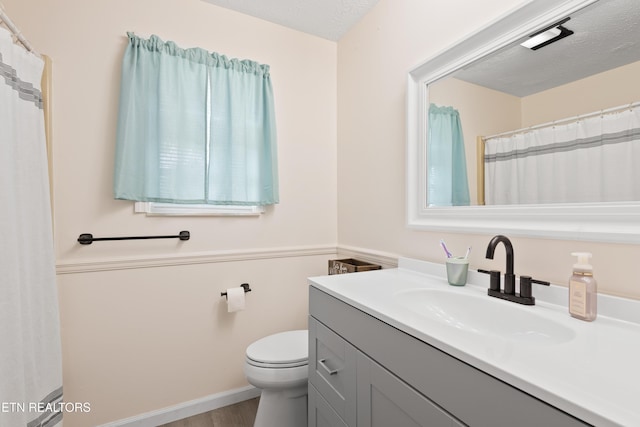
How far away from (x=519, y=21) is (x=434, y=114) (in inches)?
17.5

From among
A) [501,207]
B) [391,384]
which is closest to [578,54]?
[501,207]

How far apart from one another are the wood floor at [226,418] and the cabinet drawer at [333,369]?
75 centimetres

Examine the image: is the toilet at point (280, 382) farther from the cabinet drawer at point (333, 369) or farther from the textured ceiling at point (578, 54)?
the textured ceiling at point (578, 54)

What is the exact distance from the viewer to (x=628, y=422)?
1.34 feet

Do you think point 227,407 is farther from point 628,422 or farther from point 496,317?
point 628,422

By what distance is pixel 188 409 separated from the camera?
1.72m

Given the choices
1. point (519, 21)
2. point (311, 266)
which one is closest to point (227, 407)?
point (311, 266)

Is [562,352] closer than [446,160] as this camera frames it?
Yes

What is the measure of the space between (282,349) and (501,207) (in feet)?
3.99

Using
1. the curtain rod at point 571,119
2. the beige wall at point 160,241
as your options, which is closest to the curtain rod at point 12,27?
the beige wall at point 160,241

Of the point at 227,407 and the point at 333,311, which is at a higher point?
the point at 333,311

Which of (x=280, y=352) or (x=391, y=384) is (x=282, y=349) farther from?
(x=391, y=384)

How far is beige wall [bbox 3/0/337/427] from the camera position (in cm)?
149

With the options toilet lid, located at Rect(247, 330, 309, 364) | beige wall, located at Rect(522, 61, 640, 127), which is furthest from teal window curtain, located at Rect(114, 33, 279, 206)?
beige wall, located at Rect(522, 61, 640, 127)
